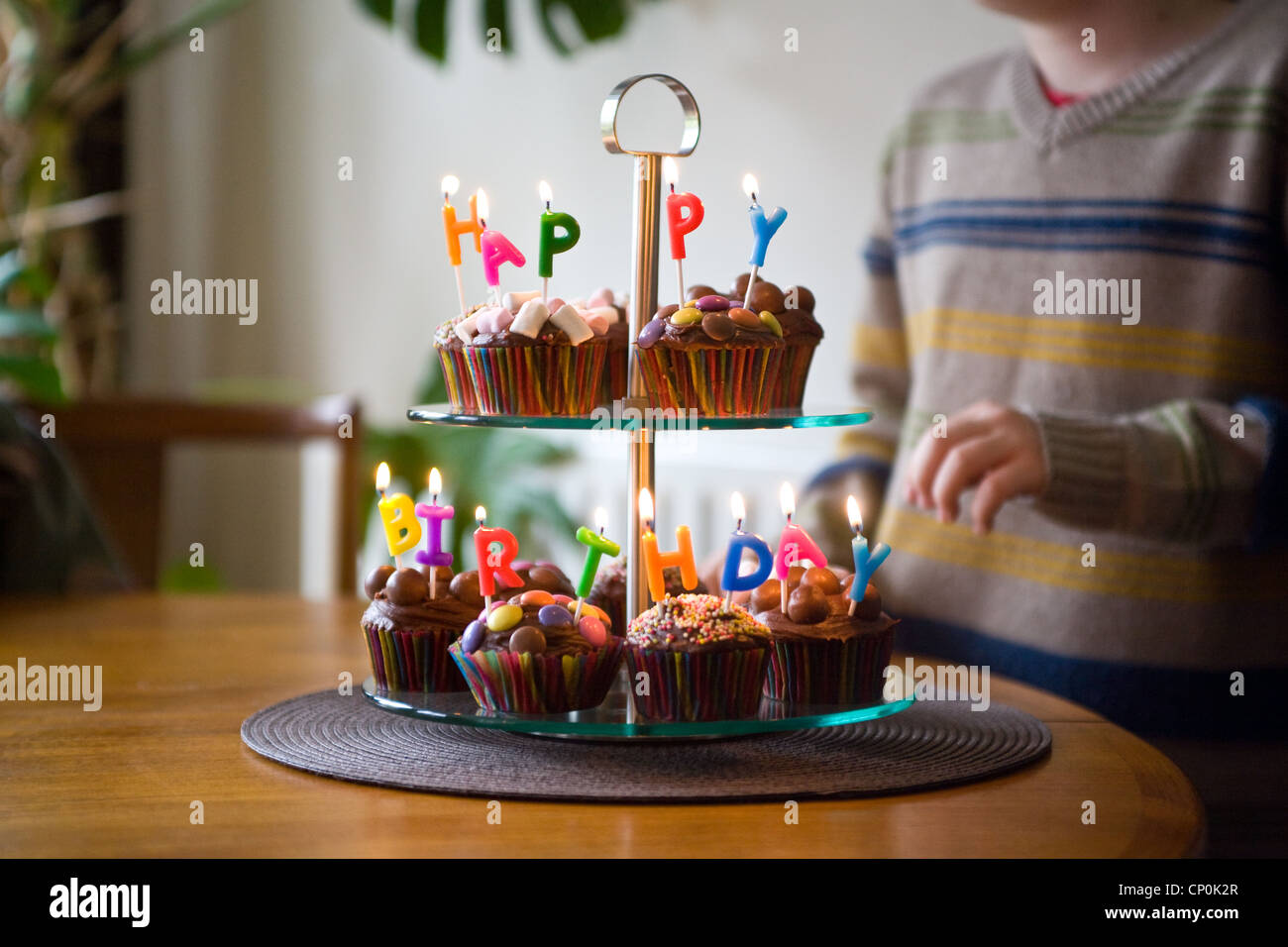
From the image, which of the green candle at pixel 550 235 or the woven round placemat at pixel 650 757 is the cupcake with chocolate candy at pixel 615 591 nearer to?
the woven round placemat at pixel 650 757

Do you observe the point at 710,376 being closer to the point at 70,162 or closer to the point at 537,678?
the point at 537,678

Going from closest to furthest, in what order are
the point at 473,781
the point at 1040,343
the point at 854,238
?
the point at 473,781
the point at 1040,343
the point at 854,238

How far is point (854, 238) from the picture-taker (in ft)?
8.01

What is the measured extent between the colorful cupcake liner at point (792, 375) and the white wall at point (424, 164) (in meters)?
1.28

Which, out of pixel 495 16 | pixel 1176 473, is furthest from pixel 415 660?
pixel 495 16

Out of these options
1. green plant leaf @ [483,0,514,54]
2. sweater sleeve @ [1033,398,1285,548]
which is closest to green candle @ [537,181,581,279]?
sweater sleeve @ [1033,398,1285,548]

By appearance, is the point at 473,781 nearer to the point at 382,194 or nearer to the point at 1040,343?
the point at 1040,343

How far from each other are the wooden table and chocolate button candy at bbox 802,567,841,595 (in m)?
0.17

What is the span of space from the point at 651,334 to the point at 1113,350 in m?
0.73

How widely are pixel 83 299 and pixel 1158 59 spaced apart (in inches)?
123

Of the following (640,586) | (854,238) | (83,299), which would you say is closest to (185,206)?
(83,299)

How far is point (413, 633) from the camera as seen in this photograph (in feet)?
3.45

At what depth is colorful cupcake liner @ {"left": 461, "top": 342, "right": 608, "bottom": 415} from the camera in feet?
3.45

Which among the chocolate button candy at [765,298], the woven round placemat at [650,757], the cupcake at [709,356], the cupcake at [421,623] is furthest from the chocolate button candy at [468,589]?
the chocolate button candy at [765,298]
